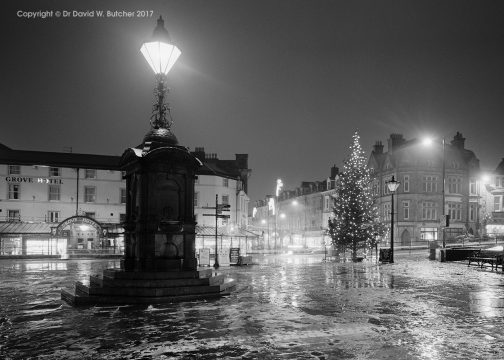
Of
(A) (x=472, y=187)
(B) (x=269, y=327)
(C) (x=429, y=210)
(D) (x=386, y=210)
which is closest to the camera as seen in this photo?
(B) (x=269, y=327)

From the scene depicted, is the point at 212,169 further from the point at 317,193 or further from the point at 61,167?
the point at 317,193

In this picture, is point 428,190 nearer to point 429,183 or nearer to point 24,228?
point 429,183

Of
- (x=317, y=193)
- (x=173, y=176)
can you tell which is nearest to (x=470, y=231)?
(x=317, y=193)

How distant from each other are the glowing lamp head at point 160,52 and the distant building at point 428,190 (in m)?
54.0

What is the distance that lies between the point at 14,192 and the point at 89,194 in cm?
746

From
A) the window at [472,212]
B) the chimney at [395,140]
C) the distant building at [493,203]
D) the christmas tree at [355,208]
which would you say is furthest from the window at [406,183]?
the christmas tree at [355,208]

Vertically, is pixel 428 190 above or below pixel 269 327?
above

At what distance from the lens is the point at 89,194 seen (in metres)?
53.9

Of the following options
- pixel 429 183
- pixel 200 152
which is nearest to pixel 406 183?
pixel 429 183

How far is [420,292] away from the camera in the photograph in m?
15.7

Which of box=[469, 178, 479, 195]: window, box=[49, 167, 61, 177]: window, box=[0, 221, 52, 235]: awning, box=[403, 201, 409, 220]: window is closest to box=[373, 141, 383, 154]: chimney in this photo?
box=[403, 201, 409, 220]: window

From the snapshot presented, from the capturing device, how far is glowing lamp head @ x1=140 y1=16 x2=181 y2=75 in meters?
13.5

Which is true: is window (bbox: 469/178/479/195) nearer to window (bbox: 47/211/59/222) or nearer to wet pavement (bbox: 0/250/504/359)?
window (bbox: 47/211/59/222)

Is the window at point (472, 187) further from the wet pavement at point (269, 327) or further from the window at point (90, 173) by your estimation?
the wet pavement at point (269, 327)
